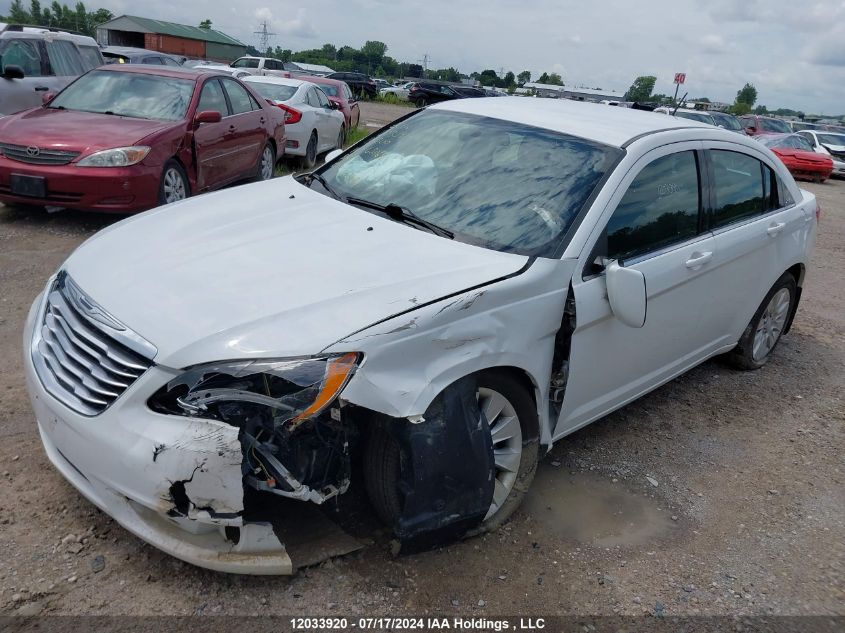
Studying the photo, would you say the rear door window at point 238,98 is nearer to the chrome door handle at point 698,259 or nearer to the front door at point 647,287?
the front door at point 647,287

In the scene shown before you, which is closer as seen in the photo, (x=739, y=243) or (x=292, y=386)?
(x=292, y=386)

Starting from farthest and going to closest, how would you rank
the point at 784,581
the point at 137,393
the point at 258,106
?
1. the point at 258,106
2. the point at 784,581
3. the point at 137,393

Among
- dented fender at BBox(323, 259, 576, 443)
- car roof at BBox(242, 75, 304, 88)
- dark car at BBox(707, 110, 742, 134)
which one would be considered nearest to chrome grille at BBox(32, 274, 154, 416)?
dented fender at BBox(323, 259, 576, 443)

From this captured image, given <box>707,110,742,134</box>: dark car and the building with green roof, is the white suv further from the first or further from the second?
the building with green roof

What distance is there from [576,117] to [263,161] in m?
6.35

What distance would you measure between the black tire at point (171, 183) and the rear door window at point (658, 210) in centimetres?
484

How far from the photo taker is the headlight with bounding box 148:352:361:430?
231 centimetres

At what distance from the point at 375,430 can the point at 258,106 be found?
24.8 ft

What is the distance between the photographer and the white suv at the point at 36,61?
9.56 metres

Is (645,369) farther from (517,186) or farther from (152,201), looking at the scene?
(152,201)

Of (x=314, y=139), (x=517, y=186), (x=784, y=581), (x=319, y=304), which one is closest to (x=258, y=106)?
(x=314, y=139)

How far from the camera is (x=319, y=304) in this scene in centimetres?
251

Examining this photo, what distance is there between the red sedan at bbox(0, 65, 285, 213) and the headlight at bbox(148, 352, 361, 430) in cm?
479

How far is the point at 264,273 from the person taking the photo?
2.73 metres
